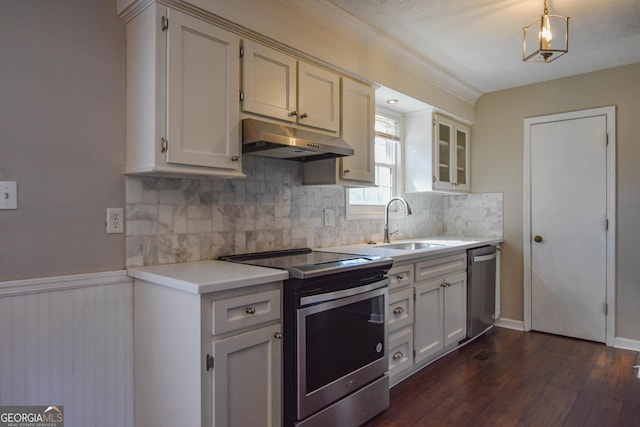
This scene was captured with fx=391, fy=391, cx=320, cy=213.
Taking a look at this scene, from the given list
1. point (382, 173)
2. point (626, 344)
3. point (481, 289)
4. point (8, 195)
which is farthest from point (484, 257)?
point (8, 195)

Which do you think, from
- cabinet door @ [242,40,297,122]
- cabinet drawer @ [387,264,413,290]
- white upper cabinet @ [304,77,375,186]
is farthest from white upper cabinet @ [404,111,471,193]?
cabinet door @ [242,40,297,122]

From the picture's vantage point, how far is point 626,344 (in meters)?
3.32

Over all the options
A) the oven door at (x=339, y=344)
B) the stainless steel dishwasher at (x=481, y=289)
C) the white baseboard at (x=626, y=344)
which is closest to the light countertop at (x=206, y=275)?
the oven door at (x=339, y=344)

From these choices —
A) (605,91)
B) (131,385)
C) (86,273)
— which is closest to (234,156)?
(86,273)

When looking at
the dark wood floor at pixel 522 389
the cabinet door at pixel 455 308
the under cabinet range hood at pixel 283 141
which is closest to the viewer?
the under cabinet range hood at pixel 283 141

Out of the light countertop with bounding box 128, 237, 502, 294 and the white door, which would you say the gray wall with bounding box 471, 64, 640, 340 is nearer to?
the white door

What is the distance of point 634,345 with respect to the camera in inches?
129

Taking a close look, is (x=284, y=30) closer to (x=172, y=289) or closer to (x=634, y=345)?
(x=172, y=289)

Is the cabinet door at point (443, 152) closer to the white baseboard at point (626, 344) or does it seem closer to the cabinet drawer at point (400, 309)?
the cabinet drawer at point (400, 309)

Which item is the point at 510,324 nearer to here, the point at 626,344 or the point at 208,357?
the point at 626,344

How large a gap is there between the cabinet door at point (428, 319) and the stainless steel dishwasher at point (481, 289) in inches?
20.9

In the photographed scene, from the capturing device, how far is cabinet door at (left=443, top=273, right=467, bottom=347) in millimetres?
3024

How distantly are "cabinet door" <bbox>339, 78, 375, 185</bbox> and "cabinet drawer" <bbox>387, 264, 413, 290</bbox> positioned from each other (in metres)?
0.64

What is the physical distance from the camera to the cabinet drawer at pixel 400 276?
2.46 meters
